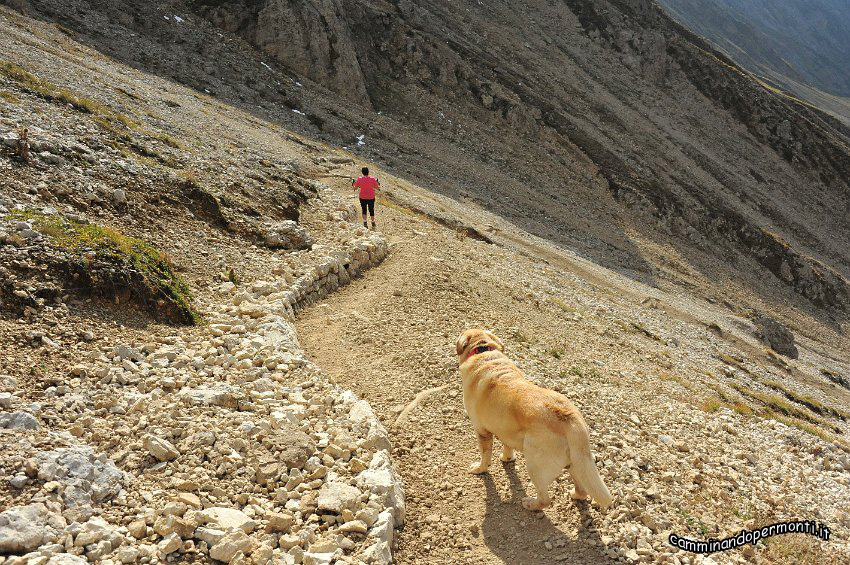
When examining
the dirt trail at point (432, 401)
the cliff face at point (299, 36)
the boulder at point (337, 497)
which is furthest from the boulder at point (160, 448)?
the cliff face at point (299, 36)

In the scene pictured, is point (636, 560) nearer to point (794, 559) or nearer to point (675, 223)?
point (794, 559)

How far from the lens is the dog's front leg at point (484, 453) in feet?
24.7

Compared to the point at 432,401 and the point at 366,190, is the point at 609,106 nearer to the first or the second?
the point at 366,190

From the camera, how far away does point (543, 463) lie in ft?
20.8

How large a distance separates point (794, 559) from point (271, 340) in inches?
339

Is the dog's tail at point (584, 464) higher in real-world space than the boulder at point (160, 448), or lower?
higher

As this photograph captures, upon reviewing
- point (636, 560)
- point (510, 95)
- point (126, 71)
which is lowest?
point (126, 71)

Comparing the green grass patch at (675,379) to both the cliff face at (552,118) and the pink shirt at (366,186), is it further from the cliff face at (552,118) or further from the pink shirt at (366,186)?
the cliff face at (552,118)

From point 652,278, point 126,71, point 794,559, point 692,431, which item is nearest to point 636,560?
point 794,559

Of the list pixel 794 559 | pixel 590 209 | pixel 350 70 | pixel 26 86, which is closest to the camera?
pixel 794 559

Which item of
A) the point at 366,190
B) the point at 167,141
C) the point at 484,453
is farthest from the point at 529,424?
the point at 167,141

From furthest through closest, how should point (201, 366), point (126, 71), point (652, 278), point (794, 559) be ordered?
1. point (652, 278)
2. point (126, 71)
3. point (201, 366)
4. point (794, 559)

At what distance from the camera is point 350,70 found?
1927 inches

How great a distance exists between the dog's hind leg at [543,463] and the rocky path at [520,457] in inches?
29.7
